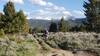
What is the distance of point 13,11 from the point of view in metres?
57.3

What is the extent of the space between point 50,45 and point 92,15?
37.7 meters

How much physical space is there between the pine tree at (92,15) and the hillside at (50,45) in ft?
112

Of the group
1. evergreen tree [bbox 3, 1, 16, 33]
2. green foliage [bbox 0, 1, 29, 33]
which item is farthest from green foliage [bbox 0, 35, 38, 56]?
evergreen tree [bbox 3, 1, 16, 33]

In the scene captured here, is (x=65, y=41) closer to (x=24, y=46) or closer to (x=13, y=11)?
(x=24, y=46)

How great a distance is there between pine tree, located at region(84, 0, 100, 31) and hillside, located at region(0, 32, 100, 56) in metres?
34.0

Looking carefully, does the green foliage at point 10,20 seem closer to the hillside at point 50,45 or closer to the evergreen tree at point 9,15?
the evergreen tree at point 9,15

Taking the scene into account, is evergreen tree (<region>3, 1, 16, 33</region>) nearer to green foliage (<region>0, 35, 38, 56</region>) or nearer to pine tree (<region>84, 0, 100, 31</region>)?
pine tree (<region>84, 0, 100, 31</region>)

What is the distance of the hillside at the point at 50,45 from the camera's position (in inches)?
649

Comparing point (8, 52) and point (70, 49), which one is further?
point (70, 49)

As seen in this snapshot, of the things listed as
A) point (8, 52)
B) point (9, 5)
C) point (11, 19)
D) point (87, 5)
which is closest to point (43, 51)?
point (8, 52)

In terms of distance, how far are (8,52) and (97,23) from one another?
46.2m

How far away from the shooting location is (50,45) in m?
24.4

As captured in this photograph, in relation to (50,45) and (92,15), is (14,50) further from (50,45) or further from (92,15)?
(92,15)

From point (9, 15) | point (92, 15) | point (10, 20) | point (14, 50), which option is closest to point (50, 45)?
point (14, 50)
